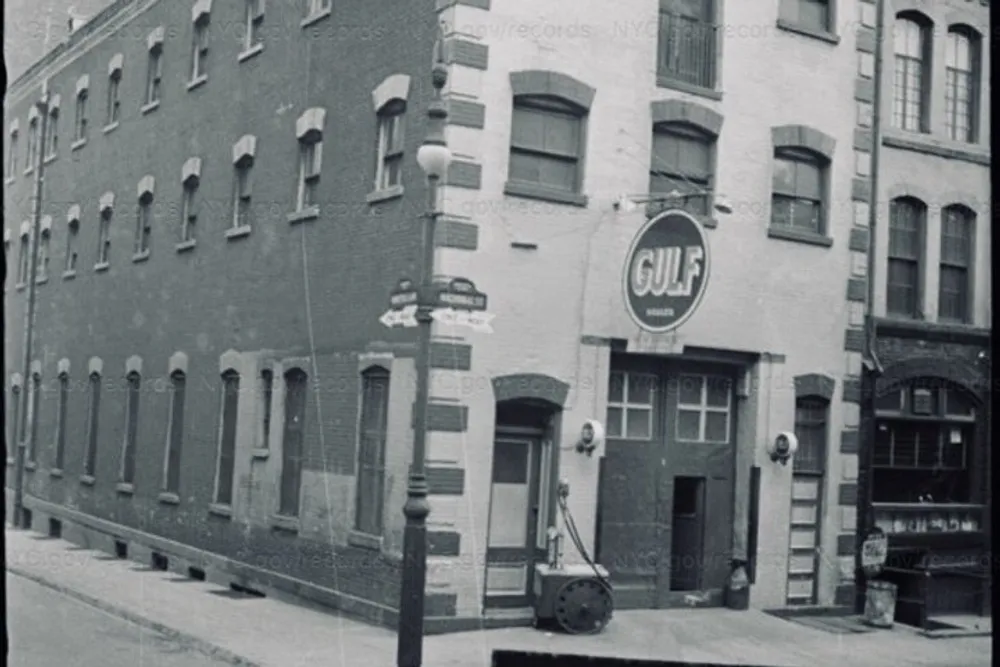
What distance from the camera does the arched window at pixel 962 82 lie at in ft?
67.2

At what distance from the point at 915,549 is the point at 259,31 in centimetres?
1460

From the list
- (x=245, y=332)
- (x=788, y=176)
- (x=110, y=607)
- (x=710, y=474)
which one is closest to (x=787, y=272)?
(x=788, y=176)

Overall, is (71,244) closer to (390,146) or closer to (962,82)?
(390,146)

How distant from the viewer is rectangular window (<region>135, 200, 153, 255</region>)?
25344mm

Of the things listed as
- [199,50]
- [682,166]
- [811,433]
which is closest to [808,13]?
A: [682,166]

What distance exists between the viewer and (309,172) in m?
19.2

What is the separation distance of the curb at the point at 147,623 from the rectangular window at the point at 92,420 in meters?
6.48

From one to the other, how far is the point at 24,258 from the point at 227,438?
45.4 ft

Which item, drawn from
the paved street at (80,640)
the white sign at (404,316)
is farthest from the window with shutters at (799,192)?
the paved street at (80,640)

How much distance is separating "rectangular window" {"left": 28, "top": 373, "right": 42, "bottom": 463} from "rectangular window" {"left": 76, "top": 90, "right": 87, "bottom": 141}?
6.67 m

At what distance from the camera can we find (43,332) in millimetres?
30750

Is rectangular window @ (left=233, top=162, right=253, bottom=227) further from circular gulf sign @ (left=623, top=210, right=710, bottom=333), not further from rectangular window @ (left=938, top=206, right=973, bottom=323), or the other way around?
rectangular window @ (left=938, top=206, right=973, bottom=323)

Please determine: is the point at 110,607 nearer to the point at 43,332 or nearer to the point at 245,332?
the point at 245,332

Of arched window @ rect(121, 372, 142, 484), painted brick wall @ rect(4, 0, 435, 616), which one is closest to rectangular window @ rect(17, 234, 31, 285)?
painted brick wall @ rect(4, 0, 435, 616)
